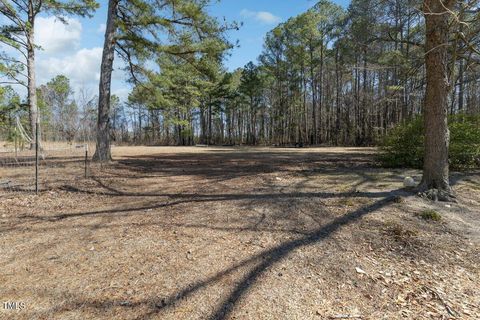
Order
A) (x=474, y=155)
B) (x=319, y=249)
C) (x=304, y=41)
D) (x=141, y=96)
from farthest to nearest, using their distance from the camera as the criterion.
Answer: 1. (x=304, y=41)
2. (x=141, y=96)
3. (x=474, y=155)
4. (x=319, y=249)

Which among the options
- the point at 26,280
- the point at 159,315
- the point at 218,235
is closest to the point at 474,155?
the point at 218,235

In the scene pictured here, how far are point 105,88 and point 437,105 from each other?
8.80 m

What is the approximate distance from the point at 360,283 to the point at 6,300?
294 centimetres

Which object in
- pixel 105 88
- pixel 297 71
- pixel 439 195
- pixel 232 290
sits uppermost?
pixel 297 71

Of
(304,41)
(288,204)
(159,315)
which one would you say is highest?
(304,41)

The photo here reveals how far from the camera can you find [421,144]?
7805 millimetres

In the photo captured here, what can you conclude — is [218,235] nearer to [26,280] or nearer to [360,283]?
[360,283]

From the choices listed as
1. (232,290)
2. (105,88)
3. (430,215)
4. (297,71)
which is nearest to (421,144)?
(430,215)

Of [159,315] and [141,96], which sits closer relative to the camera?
[159,315]

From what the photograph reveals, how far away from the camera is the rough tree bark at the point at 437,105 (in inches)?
186

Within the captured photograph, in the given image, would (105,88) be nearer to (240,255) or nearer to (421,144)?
(240,255)

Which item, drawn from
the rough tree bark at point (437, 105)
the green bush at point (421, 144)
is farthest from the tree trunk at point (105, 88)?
the green bush at point (421, 144)

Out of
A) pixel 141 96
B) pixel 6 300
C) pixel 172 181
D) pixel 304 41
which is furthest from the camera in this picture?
pixel 304 41

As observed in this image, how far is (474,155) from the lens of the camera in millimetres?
7180
